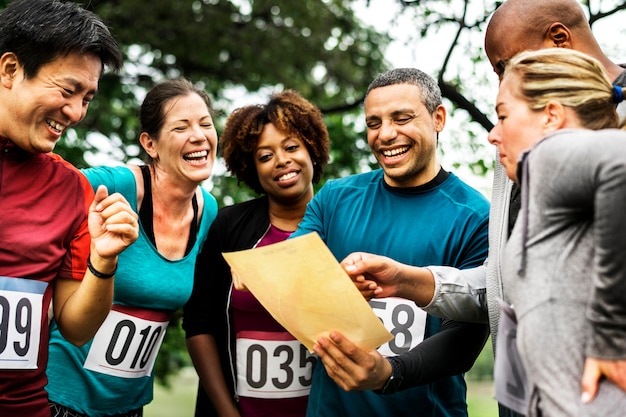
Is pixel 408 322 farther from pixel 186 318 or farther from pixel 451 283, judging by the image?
pixel 186 318

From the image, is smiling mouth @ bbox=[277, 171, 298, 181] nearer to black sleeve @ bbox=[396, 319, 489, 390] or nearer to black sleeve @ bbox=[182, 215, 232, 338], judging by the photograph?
black sleeve @ bbox=[182, 215, 232, 338]

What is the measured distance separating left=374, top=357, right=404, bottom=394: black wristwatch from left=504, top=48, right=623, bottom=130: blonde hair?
114cm

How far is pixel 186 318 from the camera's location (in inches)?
163

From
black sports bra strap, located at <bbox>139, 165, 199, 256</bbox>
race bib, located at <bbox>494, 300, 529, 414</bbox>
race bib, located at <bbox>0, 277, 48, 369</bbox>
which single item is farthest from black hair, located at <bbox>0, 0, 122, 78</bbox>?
race bib, located at <bbox>494, 300, 529, 414</bbox>

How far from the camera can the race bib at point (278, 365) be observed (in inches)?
147

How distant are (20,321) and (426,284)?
145 centimetres

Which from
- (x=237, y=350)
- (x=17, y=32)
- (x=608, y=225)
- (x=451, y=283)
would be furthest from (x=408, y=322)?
(x=17, y=32)

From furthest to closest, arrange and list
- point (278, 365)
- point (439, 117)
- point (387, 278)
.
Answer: point (278, 365)
point (439, 117)
point (387, 278)

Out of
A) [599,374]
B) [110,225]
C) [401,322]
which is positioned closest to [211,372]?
[401,322]

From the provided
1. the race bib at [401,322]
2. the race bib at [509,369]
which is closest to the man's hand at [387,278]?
the race bib at [401,322]

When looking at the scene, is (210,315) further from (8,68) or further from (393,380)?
Result: (8,68)

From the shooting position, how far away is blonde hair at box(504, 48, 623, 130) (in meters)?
2.12

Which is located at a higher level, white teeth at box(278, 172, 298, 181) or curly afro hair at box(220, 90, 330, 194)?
curly afro hair at box(220, 90, 330, 194)

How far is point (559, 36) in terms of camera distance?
9.84 ft
